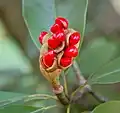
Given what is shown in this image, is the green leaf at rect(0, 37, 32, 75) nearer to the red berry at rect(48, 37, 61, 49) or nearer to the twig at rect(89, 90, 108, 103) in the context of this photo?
the twig at rect(89, 90, 108, 103)

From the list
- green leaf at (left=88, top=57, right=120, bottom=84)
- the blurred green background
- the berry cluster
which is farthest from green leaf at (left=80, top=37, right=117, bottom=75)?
the berry cluster

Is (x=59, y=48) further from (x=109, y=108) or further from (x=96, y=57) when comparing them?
(x=96, y=57)

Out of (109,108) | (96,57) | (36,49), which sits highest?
(36,49)

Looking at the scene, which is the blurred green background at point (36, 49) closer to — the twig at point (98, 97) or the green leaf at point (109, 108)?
the twig at point (98, 97)

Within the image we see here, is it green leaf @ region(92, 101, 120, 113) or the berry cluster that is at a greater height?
the berry cluster

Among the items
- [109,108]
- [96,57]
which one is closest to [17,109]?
[109,108]

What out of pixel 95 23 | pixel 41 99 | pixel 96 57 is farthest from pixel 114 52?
pixel 41 99

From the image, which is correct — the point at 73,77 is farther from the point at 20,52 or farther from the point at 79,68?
the point at 20,52
